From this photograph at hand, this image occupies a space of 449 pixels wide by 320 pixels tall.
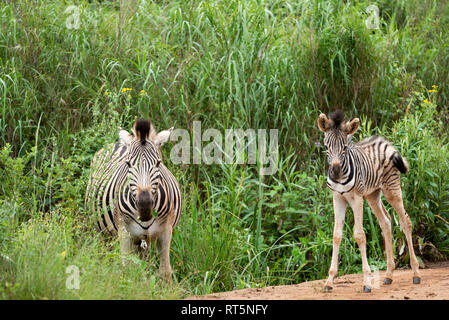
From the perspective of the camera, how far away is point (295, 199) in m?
7.70

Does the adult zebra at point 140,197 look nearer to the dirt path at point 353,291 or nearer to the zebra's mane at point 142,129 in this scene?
the zebra's mane at point 142,129

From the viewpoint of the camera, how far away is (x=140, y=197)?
549cm

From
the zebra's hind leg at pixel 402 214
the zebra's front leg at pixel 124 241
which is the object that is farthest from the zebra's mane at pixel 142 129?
the zebra's hind leg at pixel 402 214

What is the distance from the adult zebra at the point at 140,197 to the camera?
18.6 feet

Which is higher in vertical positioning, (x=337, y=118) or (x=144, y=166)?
(x=337, y=118)

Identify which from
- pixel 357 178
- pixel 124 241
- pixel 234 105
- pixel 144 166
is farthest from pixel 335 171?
pixel 234 105

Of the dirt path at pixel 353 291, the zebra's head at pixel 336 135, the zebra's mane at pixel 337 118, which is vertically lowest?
the dirt path at pixel 353 291

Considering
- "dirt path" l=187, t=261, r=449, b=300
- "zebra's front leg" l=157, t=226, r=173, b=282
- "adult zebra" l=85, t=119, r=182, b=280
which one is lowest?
"dirt path" l=187, t=261, r=449, b=300

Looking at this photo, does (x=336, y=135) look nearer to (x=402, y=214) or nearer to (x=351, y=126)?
(x=351, y=126)

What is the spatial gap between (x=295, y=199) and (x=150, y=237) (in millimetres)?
2413

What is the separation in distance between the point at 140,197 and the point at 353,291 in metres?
2.21

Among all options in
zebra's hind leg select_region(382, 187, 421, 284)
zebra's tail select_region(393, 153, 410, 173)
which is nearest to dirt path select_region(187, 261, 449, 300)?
zebra's hind leg select_region(382, 187, 421, 284)

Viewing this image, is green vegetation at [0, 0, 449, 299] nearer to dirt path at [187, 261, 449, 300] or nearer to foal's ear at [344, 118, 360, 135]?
dirt path at [187, 261, 449, 300]

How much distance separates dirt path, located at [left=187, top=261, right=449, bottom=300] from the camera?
213 inches
